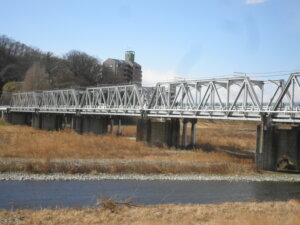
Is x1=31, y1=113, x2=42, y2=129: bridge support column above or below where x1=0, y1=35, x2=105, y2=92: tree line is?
below

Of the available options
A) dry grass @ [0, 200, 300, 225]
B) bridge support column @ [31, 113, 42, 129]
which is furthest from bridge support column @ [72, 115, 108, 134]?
dry grass @ [0, 200, 300, 225]

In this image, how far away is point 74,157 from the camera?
36.6 metres

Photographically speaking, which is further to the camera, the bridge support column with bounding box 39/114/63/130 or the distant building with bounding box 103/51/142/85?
the distant building with bounding box 103/51/142/85

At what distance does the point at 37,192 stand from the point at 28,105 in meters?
79.8

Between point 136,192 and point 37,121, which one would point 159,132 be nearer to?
point 136,192

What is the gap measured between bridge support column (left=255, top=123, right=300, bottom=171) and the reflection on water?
22.9 ft

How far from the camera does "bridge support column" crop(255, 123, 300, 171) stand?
117 ft

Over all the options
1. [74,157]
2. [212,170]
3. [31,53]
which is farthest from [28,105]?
[212,170]

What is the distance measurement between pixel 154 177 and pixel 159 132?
25.0 meters

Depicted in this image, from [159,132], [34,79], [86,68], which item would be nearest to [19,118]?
[34,79]

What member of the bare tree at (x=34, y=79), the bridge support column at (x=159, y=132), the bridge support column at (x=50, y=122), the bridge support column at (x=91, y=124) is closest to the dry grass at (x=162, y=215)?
the bridge support column at (x=159, y=132)

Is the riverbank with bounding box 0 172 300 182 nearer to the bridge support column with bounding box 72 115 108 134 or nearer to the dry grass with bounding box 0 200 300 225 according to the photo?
the dry grass with bounding box 0 200 300 225

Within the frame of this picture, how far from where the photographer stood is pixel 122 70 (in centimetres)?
16312

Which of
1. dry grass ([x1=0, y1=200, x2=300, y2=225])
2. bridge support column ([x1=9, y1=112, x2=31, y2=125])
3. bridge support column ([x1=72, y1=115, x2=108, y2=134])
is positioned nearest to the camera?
dry grass ([x1=0, y1=200, x2=300, y2=225])
